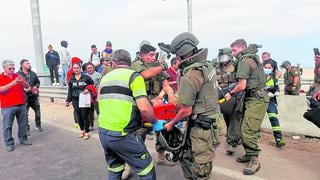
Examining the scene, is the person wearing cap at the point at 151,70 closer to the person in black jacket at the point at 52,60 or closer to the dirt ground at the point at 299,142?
the dirt ground at the point at 299,142

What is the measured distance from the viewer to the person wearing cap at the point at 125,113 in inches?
141

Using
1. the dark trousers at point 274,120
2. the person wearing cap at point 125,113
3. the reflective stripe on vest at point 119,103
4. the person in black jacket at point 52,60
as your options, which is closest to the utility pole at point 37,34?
the person in black jacket at point 52,60

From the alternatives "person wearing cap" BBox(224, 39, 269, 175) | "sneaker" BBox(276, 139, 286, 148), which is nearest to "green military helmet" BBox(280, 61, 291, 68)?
"sneaker" BBox(276, 139, 286, 148)

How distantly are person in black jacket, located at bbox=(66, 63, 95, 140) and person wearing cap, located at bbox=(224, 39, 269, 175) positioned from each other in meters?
3.81

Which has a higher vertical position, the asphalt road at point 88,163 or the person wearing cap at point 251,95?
the person wearing cap at point 251,95

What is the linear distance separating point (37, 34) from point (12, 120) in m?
6.91

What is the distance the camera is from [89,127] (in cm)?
841

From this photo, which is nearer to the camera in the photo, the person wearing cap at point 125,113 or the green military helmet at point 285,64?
the person wearing cap at point 125,113

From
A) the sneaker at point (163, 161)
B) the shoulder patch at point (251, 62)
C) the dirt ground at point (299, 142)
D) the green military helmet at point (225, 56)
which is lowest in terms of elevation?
the dirt ground at point (299, 142)

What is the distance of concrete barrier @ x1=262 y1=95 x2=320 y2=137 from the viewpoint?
23.0 feet

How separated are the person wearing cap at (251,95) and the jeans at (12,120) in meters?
4.65

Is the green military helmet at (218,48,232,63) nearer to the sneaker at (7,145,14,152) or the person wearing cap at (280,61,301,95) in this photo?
the sneaker at (7,145,14,152)

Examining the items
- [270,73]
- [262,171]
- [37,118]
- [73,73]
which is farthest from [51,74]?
[262,171]

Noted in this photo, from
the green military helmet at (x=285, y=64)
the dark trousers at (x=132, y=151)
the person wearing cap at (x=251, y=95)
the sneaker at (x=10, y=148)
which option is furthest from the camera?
the green military helmet at (x=285, y=64)
